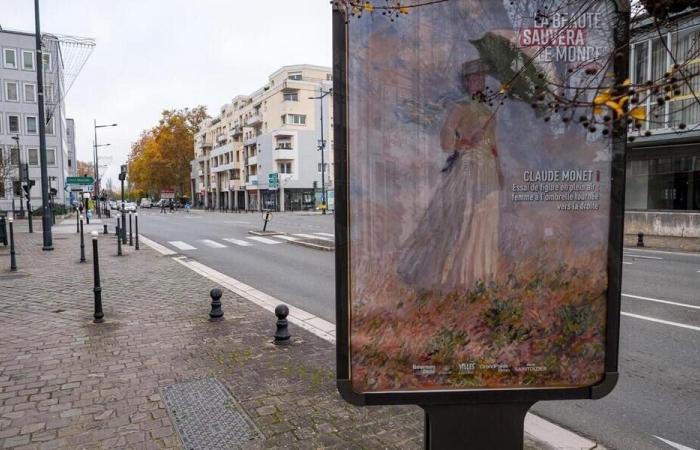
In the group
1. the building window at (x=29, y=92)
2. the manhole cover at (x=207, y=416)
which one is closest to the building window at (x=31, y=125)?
the building window at (x=29, y=92)

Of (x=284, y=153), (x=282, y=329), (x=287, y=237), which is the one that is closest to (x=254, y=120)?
(x=284, y=153)

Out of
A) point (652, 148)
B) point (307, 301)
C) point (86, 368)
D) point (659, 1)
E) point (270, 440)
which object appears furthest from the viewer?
point (652, 148)

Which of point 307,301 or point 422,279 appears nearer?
point 422,279

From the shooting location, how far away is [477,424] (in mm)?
2494

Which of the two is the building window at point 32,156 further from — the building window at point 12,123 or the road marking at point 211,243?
the road marking at point 211,243

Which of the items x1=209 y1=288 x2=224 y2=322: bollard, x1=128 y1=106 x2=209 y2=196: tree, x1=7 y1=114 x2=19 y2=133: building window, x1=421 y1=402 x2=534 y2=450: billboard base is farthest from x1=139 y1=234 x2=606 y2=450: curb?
x1=128 y1=106 x2=209 y2=196: tree

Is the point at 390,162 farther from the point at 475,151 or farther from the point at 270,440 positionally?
the point at 270,440

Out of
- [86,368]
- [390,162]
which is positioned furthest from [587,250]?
[86,368]

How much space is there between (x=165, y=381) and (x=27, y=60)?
2621 inches

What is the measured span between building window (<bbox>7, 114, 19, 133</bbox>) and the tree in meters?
34.2

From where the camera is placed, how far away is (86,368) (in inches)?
191

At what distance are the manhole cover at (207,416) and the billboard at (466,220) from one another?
1.52m

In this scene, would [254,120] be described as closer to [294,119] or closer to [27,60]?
[294,119]

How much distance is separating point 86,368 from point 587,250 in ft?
15.6
